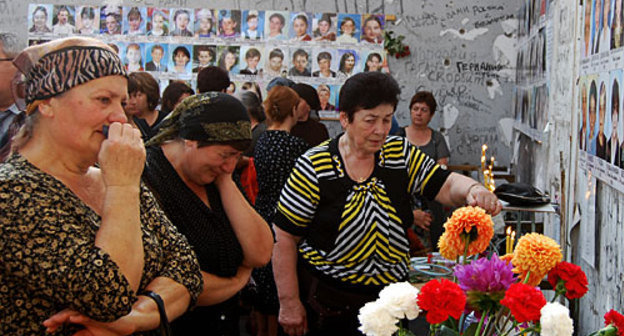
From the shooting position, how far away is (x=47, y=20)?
27.9 feet

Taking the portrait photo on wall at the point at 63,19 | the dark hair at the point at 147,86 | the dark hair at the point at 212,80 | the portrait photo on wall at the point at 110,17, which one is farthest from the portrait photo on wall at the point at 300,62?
the dark hair at the point at 147,86

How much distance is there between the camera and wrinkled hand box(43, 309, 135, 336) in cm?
150

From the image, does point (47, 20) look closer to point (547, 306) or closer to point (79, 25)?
point (79, 25)

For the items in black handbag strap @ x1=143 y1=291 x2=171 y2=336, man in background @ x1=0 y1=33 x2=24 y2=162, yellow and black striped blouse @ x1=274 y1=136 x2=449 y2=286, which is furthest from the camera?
yellow and black striped blouse @ x1=274 y1=136 x2=449 y2=286

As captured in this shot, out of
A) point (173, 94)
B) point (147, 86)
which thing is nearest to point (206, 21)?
point (173, 94)

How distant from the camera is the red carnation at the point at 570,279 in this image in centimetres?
155

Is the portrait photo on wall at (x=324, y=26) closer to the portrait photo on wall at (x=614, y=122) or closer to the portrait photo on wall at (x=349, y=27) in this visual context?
the portrait photo on wall at (x=349, y=27)

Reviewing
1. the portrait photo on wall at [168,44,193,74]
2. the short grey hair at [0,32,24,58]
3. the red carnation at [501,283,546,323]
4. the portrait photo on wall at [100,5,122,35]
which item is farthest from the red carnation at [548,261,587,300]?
the portrait photo on wall at [100,5,122,35]

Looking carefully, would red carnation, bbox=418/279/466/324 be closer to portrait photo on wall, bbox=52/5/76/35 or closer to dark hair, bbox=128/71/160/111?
dark hair, bbox=128/71/160/111

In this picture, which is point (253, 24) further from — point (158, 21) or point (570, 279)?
point (570, 279)

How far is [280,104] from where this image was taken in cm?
415

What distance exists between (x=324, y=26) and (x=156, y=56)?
6.93 ft

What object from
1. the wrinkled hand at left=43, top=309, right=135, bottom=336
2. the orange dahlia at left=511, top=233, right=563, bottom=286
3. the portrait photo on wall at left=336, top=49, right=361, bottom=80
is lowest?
the wrinkled hand at left=43, top=309, right=135, bottom=336

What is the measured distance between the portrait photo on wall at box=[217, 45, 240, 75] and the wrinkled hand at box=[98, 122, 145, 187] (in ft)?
22.6
